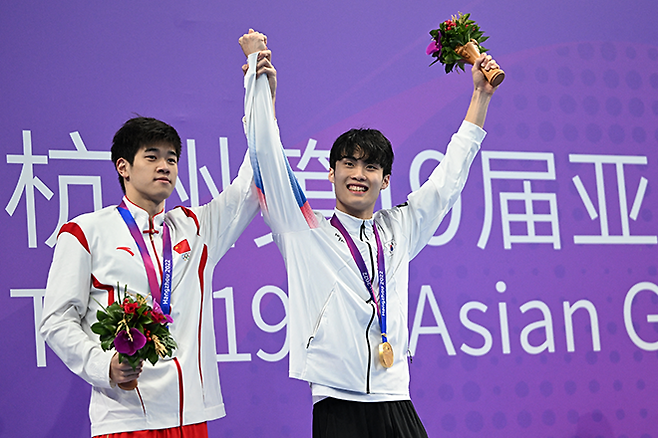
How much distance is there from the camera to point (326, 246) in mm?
2461

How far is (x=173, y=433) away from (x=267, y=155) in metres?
0.88

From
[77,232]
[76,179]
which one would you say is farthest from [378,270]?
[76,179]

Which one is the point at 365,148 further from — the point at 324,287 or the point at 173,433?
the point at 173,433

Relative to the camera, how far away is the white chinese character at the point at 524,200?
3.99 meters

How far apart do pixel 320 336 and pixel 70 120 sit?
1.75 metres

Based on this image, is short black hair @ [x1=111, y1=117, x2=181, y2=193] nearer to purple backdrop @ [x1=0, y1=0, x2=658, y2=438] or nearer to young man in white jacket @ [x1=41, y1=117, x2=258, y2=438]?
young man in white jacket @ [x1=41, y1=117, x2=258, y2=438]

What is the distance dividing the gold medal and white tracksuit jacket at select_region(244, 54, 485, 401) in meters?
0.02

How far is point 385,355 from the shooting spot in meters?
2.35

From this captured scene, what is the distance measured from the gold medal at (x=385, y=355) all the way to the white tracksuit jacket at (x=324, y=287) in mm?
23

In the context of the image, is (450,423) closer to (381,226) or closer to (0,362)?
(381,226)

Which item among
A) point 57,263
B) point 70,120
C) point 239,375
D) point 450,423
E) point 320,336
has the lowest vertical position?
point 450,423

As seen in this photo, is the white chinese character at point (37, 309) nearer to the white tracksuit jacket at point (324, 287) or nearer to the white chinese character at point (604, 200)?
the white tracksuit jacket at point (324, 287)

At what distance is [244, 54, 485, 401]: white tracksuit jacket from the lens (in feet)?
7.70

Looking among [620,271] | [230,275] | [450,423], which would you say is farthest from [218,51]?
[620,271]
